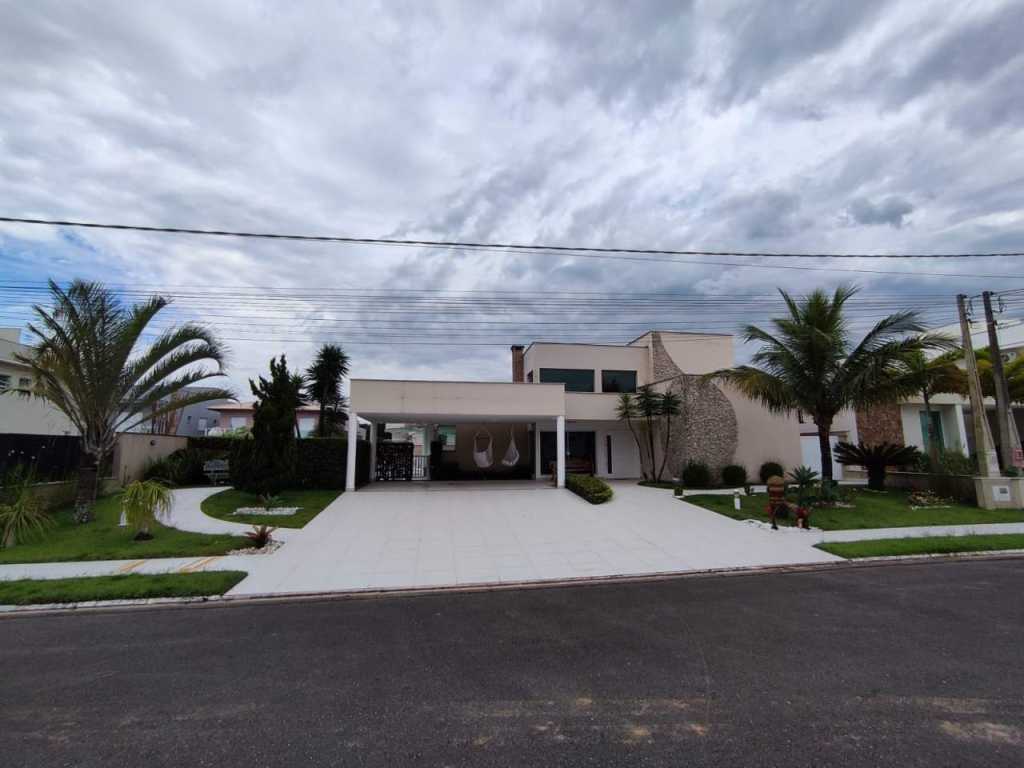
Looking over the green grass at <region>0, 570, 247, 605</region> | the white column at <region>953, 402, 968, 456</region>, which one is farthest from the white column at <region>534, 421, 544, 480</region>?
the white column at <region>953, 402, 968, 456</region>

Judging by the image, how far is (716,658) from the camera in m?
4.46

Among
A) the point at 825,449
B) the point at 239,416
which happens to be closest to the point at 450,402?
the point at 825,449

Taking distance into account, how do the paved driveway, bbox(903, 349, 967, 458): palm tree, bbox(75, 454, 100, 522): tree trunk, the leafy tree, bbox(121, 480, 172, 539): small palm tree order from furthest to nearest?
the leafy tree → bbox(903, 349, 967, 458): palm tree → bbox(75, 454, 100, 522): tree trunk → bbox(121, 480, 172, 539): small palm tree → the paved driveway

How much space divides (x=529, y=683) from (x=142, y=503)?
344 inches

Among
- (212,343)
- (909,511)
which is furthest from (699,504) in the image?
(212,343)

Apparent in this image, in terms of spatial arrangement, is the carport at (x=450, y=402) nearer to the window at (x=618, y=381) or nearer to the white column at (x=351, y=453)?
the white column at (x=351, y=453)

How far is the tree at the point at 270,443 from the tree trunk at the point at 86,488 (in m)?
3.41

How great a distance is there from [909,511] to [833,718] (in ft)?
39.2

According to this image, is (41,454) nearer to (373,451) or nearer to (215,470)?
(215,470)

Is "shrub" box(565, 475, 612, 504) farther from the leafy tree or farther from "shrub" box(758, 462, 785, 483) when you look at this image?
the leafy tree

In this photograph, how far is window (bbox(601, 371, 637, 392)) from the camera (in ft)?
75.6

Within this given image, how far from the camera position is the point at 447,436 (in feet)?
83.1

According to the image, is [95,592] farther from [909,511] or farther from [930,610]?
[909,511]

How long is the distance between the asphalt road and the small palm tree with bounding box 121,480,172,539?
366 centimetres
